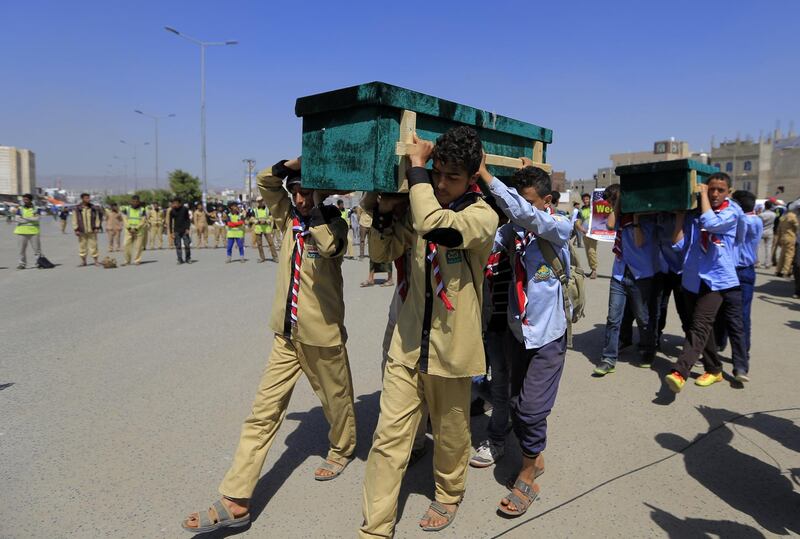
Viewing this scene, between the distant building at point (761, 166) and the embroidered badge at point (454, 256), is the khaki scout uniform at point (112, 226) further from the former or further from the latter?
the distant building at point (761, 166)

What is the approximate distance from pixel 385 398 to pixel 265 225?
48.6 feet

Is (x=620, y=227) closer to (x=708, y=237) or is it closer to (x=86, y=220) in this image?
(x=708, y=237)

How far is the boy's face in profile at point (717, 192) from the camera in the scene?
4.97 metres

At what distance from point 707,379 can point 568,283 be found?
2847 millimetres

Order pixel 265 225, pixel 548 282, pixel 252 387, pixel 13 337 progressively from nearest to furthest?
1. pixel 548 282
2. pixel 252 387
3. pixel 13 337
4. pixel 265 225

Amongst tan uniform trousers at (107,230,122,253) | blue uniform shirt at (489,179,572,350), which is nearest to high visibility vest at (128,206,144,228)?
tan uniform trousers at (107,230,122,253)

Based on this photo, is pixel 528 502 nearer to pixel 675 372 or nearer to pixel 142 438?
pixel 675 372

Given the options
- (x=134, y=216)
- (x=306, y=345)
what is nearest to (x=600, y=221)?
(x=306, y=345)

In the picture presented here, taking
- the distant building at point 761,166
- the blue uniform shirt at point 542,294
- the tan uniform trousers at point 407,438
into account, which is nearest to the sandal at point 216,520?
the tan uniform trousers at point 407,438

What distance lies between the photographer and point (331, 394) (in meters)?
3.56

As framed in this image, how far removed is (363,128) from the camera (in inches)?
109

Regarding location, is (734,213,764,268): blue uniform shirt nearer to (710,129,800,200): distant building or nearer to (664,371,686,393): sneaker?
(664,371,686,393): sneaker

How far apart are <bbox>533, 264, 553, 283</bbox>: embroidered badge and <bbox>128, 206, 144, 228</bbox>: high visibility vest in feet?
47.3

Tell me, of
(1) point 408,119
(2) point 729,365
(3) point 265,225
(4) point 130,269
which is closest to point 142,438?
(1) point 408,119
